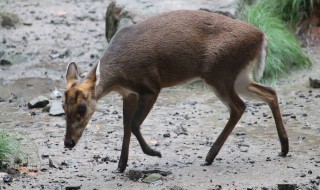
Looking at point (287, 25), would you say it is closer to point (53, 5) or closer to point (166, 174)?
point (53, 5)

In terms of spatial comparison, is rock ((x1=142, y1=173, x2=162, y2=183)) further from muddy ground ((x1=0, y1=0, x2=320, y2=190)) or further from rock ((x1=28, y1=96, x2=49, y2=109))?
rock ((x1=28, y1=96, x2=49, y2=109))

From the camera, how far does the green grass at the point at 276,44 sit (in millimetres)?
10531

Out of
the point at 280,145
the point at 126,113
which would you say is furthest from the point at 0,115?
the point at 280,145

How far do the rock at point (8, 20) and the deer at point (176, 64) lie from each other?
5.54 meters

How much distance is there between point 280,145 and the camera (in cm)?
789

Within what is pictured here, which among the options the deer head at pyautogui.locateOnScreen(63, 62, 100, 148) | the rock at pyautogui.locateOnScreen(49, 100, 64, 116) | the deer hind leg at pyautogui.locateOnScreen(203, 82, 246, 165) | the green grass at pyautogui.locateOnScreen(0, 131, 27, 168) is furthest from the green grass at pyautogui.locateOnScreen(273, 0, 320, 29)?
the green grass at pyautogui.locateOnScreen(0, 131, 27, 168)

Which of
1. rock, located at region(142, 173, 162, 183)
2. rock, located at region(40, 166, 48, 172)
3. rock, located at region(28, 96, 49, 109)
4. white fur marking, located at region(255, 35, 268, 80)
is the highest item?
white fur marking, located at region(255, 35, 268, 80)

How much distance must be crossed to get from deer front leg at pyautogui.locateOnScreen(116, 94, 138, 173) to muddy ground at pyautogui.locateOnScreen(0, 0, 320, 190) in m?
0.14

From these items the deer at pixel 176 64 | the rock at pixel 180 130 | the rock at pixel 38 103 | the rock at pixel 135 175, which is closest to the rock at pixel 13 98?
the rock at pixel 38 103

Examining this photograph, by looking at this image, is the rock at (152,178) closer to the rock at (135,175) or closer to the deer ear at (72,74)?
the rock at (135,175)

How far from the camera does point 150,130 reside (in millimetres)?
8562

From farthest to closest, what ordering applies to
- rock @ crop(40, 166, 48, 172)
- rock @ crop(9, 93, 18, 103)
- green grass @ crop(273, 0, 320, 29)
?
green grass @ crop(273, 0, 320, 29) < rock @ crop(9, 93, 18, 103) < rock @ crop(40, 166, 48, 172)

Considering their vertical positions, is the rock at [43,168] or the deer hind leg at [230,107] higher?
the deer hind leg at [230,107]

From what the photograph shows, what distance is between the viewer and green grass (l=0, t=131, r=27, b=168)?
6.99 meters
